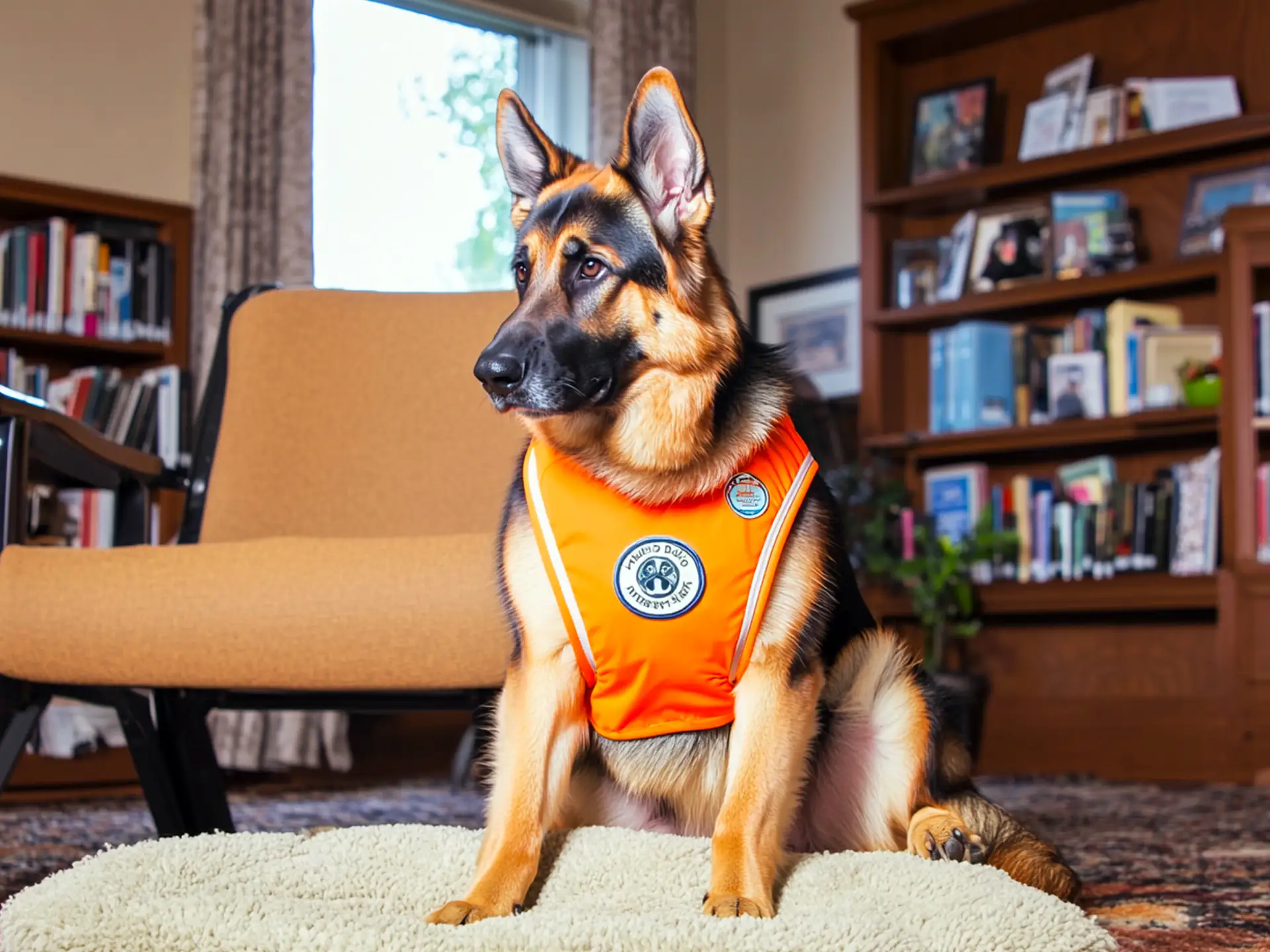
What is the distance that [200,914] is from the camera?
1177mm

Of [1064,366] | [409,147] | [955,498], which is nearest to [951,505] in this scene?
[955,498]

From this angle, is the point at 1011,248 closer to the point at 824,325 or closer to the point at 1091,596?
the point at 824,325

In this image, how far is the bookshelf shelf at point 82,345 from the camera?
3863 mm

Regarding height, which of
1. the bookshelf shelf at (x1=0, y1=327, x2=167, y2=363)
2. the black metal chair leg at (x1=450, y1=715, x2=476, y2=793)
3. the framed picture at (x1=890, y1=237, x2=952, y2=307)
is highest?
the framed picture at (x1=890, y1=237, x2=952, y2=307)

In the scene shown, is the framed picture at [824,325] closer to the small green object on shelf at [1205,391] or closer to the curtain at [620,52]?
the curtain at [620,52]

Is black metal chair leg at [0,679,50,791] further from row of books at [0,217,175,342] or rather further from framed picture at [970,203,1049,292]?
framed picture at [970,203,1049,292]

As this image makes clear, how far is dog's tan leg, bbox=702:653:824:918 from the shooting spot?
1.27 m

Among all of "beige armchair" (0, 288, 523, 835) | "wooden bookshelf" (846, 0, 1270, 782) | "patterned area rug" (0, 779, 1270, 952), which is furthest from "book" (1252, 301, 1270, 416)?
"beige armchair" (0, 288, 523, 835)

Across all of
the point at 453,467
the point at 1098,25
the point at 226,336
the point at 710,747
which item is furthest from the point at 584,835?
the point at 1098,25

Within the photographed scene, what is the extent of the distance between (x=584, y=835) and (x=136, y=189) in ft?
11.0

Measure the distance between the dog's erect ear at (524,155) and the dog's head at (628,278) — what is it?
0.03 metres

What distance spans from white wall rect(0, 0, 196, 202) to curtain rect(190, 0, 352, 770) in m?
0.11

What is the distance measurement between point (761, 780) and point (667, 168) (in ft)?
2.07

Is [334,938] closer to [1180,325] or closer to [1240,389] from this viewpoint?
[1240,389]
